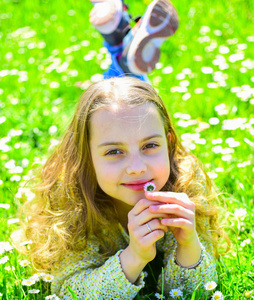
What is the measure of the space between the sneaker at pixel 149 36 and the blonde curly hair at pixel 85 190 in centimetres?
49

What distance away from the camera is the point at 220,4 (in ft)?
13.3

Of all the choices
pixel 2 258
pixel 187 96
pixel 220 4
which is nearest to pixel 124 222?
Result: pixel 2 258

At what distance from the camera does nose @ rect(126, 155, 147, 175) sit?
159cm

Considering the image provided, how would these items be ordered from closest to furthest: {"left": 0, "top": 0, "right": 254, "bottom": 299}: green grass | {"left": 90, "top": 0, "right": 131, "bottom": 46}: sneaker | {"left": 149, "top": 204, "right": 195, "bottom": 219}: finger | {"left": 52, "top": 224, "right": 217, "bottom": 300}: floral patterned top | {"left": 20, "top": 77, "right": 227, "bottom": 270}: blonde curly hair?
{"left": 149, "top": 204, "right": 195, "bottom": 219}: finger → {"left": 52, "top": 224, "right": 217, "bottom": 300}: floral patterned top → {"left": 20, "top": 77, "right": 227, "bottom": 270}: blonde curly hair → {"left": 0, "top": 0, "right": 254, "bottom": 299}: green grass → {"left": 90, "top": 0, "right": 131, "bottom": 46}: sneaker

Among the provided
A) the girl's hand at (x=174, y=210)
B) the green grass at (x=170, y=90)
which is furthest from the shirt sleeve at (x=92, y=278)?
the girl's hand at (x=174, y=210)

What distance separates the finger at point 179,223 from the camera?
1.56 m

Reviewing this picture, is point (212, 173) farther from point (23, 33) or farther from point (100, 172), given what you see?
point (23, 33)

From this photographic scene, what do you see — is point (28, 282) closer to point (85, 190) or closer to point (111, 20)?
point (85, 190)

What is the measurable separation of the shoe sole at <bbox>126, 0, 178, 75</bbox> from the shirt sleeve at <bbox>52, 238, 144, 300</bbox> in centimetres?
86

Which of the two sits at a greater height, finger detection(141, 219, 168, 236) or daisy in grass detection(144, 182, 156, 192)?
daisy in grass detection(144, 182, 156, 192)

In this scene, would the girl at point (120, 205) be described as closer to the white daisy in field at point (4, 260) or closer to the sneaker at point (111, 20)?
the white daisy in field at point (4, 260)

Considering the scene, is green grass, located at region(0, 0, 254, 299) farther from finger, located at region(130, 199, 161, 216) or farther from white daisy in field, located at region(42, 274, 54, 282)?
finger, located at region(130, 199, 161, 216)

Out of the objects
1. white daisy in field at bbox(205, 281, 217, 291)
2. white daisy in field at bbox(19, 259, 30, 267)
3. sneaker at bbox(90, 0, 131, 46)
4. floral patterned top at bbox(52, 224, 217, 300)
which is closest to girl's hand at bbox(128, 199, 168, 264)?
floral patterned top at bbox(52, 224, 217, 300)

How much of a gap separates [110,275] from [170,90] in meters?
1.67
